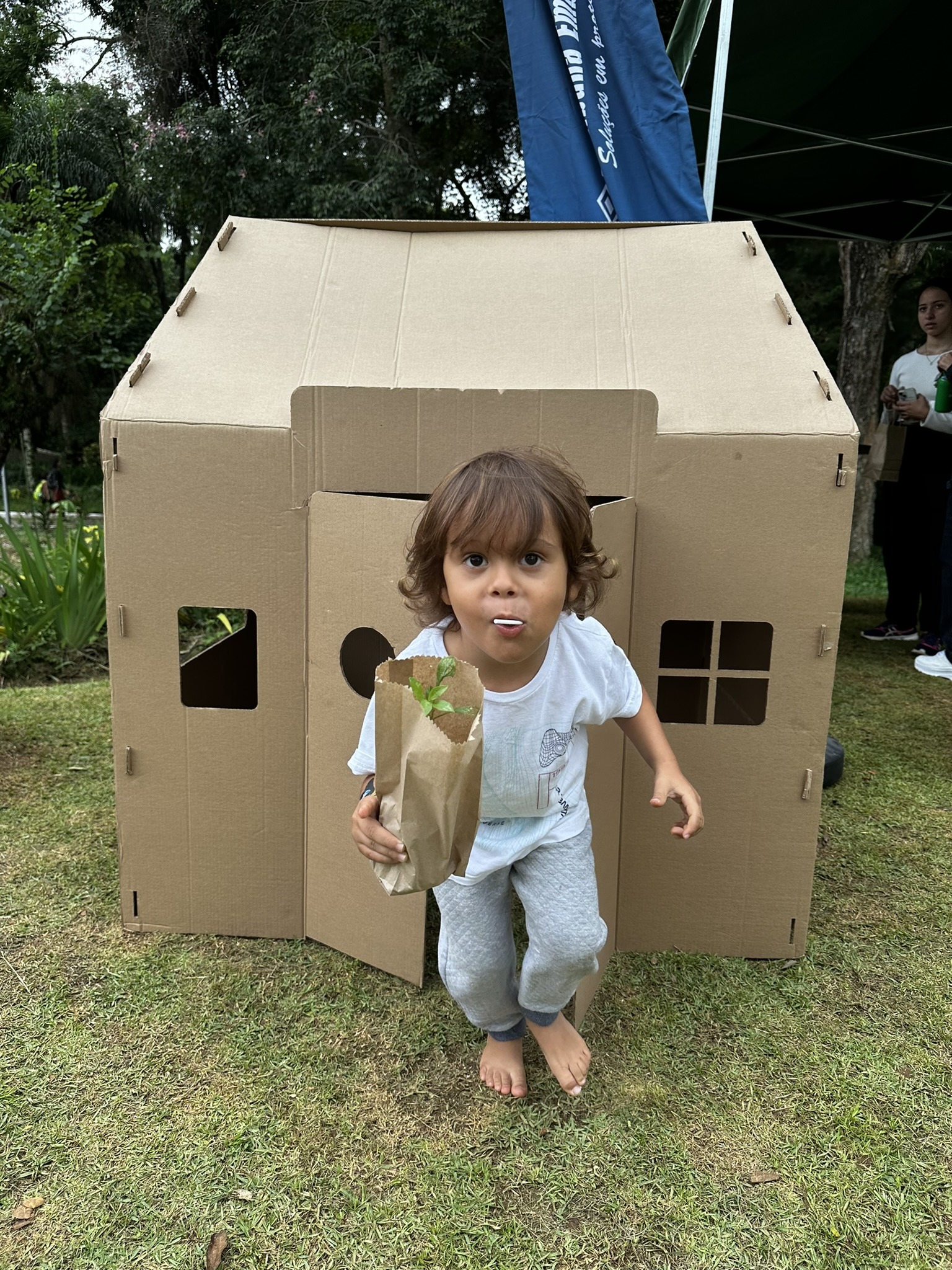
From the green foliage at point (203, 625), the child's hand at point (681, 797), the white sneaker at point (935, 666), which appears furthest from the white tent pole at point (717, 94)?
the green foliage at point (203, 625)

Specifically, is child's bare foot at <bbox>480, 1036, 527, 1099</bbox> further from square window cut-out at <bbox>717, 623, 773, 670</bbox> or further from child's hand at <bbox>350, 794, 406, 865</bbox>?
square window cut-out at <bbox>717, 623, 773, 670</bbox>

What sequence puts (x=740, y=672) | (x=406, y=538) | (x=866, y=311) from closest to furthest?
(x=406, y=538) → (x=740, y=672) → (x=866, y=311)

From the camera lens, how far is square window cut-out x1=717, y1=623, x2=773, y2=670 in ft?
9.27

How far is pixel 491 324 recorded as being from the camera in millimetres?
2178

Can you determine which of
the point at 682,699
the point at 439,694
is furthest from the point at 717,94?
the point at 439,694

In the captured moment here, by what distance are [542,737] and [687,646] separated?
171 cm

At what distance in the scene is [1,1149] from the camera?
1.49 metres

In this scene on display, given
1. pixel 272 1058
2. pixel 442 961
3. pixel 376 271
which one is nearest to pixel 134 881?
pixel 272 1058

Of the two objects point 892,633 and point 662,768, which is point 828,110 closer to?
point 892,633

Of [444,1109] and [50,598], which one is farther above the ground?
[50,598]

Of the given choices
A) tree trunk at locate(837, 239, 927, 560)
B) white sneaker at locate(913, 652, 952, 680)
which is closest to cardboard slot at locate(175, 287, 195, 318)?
white sneaker at locate(913, 652, 952, 680)

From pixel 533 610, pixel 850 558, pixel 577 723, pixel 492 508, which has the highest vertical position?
pixel 492 508

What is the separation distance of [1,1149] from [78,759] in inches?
70.2

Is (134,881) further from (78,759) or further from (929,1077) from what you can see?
(929,1077)
